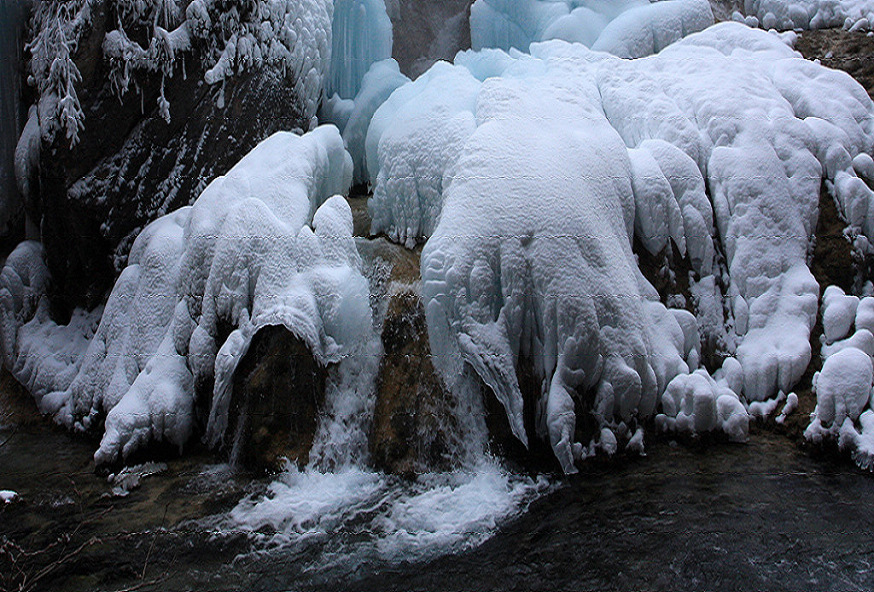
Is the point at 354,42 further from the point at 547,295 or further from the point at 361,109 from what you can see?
the point at 547,295

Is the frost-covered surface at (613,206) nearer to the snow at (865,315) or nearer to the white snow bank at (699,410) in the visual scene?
the white snow bank at (699,410)

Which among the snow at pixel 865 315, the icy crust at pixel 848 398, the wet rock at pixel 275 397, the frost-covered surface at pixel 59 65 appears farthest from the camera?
the frost-covered surface at pixel 59 65

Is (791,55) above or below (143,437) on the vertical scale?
above

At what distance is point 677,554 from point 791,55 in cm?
332

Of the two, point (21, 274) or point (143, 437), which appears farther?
point (21, 274)

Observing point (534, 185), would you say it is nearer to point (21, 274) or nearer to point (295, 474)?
point (295, 474)

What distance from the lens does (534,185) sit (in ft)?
9.98

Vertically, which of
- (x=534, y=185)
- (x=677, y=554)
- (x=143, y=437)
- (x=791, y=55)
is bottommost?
(x=677, y=554)

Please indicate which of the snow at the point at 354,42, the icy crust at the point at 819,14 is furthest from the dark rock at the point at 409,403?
the icy crust at the point at 819,14

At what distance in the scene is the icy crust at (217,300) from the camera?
9.94ft

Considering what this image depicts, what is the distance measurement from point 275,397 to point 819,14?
13.9 ft

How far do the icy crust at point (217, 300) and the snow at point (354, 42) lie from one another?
3.55 ft

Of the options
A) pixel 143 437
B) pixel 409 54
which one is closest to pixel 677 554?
pixel 143 437

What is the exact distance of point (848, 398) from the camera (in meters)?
2.85
